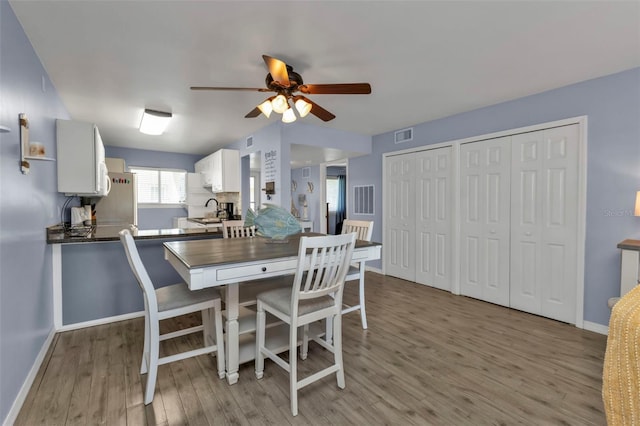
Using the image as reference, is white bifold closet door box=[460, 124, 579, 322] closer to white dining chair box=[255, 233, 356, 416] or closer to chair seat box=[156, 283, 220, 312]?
white dining chair box=[255, 233, 356, 416]

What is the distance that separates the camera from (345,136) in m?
4.86

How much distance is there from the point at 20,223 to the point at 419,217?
4253mm

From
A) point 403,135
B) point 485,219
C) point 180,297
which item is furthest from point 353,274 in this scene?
point 403,135

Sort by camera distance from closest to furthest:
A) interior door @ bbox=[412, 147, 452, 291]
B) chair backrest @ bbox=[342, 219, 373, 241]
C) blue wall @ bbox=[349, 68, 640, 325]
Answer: blue wall @ bbox=[349, 68, 640, 325] < chair backrest @ bbox=[342, 219, 373, 241] < interior door @ bbox=[412, 147, 452, 291]

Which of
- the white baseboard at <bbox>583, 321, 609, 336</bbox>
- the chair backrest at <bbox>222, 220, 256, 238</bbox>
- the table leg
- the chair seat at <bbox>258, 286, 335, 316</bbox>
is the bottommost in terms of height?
the white baseboard at <bbox>583, 321, 609, 336</bbox>

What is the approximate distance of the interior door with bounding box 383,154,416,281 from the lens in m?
4.53

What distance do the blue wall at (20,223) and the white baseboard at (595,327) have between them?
174 inches

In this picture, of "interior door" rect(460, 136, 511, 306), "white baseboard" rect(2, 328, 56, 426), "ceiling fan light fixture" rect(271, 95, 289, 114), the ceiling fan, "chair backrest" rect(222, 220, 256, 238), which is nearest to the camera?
"white baseboard" rect(2, 328, 56, 426)

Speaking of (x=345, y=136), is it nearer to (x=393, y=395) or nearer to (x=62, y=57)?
(x=62, y=57)

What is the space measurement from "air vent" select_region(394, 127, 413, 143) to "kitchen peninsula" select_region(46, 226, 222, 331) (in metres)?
3.37

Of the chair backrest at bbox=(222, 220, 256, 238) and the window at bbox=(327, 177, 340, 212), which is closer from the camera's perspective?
the chair backrest at bbox=(222, 220, 256, 238)

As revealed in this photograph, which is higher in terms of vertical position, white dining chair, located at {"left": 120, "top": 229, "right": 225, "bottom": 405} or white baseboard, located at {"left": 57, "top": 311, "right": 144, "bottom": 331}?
white dining chair, located at {"left": 120, "top": 229, "right": 225, "bottom": 405}

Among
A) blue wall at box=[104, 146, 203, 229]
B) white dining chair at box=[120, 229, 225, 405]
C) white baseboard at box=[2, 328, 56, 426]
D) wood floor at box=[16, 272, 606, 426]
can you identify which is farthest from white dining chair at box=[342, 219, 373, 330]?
blue wall at box=[104, 146, 203, 229]

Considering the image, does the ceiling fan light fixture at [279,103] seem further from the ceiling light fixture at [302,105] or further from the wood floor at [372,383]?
the wood floor at [372,383]
